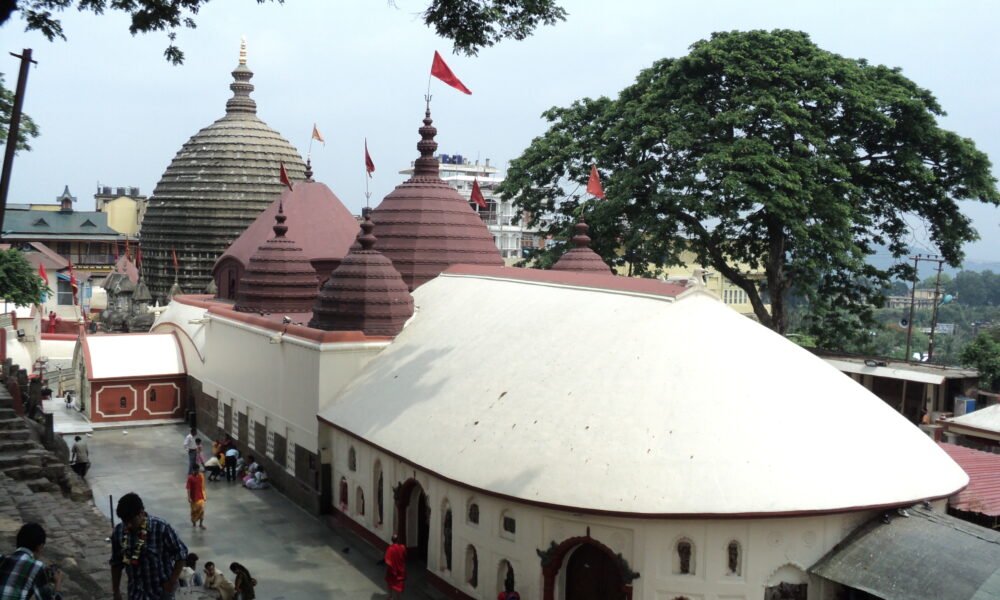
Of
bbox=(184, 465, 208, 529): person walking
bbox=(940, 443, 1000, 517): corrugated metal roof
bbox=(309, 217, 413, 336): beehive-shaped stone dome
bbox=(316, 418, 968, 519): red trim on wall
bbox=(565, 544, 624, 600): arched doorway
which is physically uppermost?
bbox=(309, 217, 413, 336): beehive-shaped stone dome

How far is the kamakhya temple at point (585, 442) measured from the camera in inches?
544

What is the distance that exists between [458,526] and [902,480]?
6.84 metres

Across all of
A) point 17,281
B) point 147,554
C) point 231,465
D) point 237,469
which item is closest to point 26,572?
point 147,554

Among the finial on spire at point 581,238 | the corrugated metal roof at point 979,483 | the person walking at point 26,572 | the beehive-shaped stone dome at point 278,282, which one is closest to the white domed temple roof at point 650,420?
the corrugated metal roof at point 979,483

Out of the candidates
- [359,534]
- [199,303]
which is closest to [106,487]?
[359,534]

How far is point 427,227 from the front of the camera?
90.6ft

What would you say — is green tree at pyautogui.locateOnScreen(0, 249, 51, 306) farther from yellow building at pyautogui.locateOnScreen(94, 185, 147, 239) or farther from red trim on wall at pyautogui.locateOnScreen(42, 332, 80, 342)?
yellow building at pyautogui.locateOnScreen(94, 185, 147, 239)

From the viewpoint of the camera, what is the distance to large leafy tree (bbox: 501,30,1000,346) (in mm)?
29328

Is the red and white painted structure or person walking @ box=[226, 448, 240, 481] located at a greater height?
the red and white painted structure

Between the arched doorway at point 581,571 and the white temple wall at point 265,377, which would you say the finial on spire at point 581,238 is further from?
the arched doorway at point 581,571

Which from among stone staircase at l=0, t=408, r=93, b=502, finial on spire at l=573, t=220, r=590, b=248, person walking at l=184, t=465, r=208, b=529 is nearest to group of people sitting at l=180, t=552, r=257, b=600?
stone staircase at l=0, t=408, r=93, b=502

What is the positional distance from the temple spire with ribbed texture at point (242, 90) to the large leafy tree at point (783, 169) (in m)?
24.2

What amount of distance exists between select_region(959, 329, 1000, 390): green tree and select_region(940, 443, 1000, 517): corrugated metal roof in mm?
9939

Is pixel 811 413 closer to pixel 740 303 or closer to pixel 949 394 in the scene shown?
pixel 949 394
